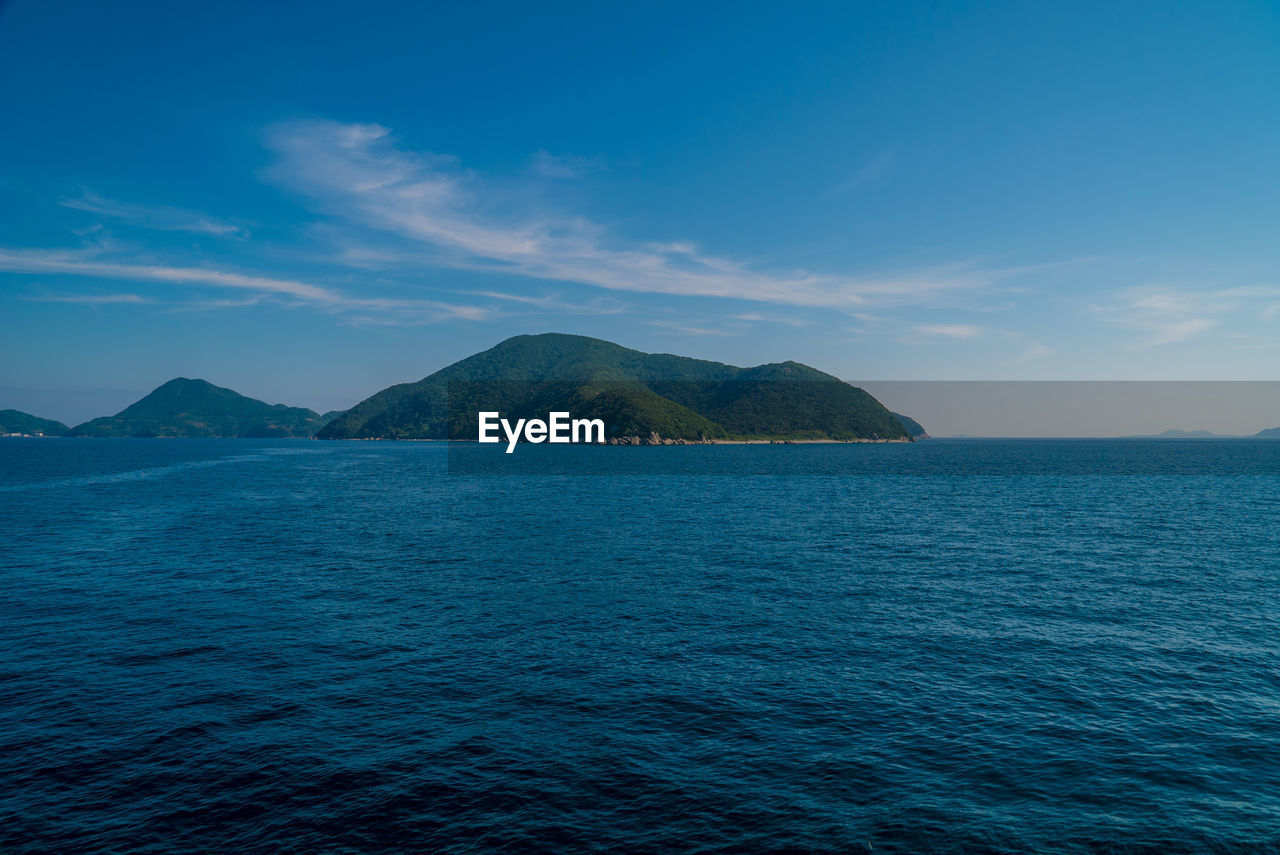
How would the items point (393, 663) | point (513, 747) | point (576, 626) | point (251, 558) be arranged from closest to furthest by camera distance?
point (513, 747) → point (393, 663) → point (576, 626) → point (251, 558)

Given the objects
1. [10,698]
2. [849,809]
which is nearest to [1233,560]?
[849,809]

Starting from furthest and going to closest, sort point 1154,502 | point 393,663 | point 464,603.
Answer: point 1154,502 → point 464,603 → point 393,663

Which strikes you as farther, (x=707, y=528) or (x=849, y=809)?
(x=707, y=528)

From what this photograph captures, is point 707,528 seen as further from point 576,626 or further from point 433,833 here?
point 433,833

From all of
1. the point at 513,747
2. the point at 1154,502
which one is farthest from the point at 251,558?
the point at 1154,502

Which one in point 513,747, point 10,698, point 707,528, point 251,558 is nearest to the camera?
point 513,747

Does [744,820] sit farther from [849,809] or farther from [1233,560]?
[1233,560]
